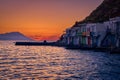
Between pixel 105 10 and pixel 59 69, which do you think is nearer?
pixel 59 69

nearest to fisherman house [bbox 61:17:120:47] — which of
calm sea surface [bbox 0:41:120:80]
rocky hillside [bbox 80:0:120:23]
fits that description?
rocky hillside [bbox 80:0:120:23]

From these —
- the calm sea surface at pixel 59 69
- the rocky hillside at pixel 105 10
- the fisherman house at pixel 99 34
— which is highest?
the rocky hillside at pixel 105 10

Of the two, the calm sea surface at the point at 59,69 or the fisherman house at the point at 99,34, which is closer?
the calm sea surface at the point at 59,69

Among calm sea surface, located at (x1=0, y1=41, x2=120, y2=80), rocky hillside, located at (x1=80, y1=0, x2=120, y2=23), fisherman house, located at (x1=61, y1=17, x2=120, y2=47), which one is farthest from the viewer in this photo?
rocky hillside, located at (x1=80, y1=0, x2=120, y2=23)

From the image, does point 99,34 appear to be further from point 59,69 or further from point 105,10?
point 59,69

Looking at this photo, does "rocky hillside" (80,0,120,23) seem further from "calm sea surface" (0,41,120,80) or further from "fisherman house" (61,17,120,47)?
"calm sea surface" (0,41,120,80)

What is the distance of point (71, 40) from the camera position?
118 meters

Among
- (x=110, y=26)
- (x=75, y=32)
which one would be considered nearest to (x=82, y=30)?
(x=75, y=32)

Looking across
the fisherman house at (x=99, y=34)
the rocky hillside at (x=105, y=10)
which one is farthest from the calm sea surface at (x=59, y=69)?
the rocky hillside at (x=105, y=10)

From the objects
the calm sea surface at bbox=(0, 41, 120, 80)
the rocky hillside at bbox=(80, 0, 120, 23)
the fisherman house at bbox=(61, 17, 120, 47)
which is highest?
the rocky hillside at bbox=(80, 0, 120, 23)

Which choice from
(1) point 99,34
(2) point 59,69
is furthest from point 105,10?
(2) point 59,69

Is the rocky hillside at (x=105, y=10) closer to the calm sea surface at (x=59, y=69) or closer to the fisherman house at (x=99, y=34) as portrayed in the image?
the fisherman house at (x=99, y=34)

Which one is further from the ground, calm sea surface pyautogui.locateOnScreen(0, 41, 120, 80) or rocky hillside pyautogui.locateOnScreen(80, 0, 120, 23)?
rocky hillside pyautogui.locateOnScreen(80, 0, 120, 23)

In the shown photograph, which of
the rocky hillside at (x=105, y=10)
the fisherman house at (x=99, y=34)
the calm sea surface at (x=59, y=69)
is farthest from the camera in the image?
the rocky hillside at (x=105, y=10)
